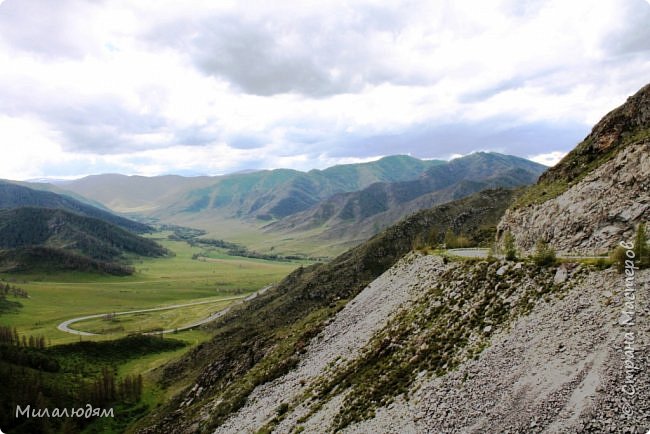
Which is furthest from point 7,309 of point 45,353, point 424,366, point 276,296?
point 424,366

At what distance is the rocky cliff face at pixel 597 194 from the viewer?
29453mm

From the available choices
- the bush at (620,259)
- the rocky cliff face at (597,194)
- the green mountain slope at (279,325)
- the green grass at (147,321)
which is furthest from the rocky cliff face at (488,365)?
the green grass at (147,321)

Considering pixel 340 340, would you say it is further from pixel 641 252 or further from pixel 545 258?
pixel 641 252

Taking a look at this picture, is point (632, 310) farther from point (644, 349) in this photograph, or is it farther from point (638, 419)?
point (638, 419)

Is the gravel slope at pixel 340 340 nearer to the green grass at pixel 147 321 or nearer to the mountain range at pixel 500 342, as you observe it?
the mountain range at pixel 500 342

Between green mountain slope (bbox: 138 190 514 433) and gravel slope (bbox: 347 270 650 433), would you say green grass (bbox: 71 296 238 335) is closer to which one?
green mountain slope (bbox: 138 190 514 433)

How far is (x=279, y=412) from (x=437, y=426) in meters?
18.0

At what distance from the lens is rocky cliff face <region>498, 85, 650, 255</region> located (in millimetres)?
29453

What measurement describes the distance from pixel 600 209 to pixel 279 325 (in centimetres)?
6758

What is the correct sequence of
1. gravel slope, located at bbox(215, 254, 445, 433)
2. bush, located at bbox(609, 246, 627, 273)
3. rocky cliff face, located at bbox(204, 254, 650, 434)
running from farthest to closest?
gravel slope, located at bbox(215, 254, 445, 433) < bush, located at bbox(609, 246, 627, 273) < rocky cliff face, located at bbox(204, 254, 650, 434)

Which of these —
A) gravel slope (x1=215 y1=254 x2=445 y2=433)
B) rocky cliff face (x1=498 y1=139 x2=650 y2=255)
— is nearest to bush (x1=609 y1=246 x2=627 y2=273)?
rocky cliff face (x1=498 y1=139 x2=650 y2=255)

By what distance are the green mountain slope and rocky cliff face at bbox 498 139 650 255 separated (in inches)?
795

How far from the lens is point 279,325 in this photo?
8606cm

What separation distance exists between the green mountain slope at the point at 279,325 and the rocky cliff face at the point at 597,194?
15.9 m
